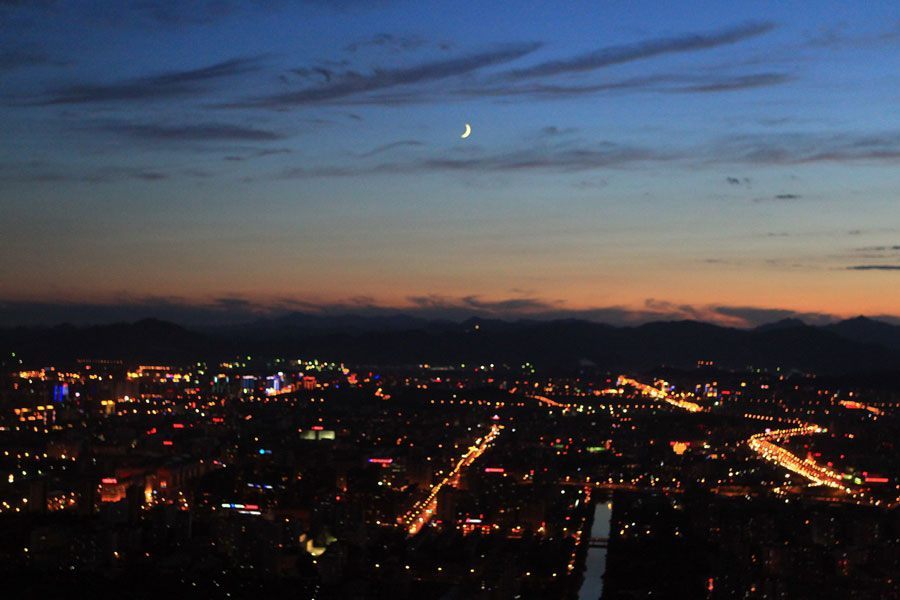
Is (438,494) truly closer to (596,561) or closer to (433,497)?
(433,497)

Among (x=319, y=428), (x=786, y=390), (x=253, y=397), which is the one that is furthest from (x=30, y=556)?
(x=786, y=390)

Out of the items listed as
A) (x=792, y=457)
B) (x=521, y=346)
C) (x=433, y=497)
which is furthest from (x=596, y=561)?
(x=521, y=346)

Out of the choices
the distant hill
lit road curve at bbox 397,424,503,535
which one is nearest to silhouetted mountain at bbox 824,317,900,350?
the distant hill

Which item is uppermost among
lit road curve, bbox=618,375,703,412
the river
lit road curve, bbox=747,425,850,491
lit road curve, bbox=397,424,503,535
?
lit road curve, bbox=618,375,703,412

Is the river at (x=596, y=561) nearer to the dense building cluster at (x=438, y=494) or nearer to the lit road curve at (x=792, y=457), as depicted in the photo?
the dense building cluster at (x=438, y=494)

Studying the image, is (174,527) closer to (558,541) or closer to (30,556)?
(30,556)

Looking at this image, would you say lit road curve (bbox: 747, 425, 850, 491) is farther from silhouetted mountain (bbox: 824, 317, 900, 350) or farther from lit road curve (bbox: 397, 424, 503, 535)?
silhouetted mountain (bbox: 824, 317, 900, 350)

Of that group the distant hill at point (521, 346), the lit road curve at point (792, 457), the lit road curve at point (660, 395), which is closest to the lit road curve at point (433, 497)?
the lit road curve at point (792, 457)

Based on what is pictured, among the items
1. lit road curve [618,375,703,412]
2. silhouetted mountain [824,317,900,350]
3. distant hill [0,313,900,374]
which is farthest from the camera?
silhouetted mountain [824,317,900,350]
